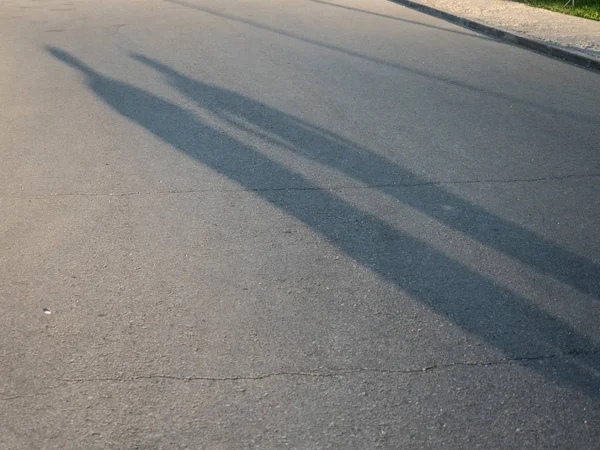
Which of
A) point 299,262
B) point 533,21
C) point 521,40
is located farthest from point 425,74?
point 299,262

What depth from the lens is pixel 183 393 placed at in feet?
13.2

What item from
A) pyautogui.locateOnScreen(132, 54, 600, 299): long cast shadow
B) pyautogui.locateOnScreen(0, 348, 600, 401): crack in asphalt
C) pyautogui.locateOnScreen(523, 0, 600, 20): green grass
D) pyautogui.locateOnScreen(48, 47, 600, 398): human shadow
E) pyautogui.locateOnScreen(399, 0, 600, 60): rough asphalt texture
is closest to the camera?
pyautogui.locateOnScreen(0, 348, 600, 401): crack in asphalt

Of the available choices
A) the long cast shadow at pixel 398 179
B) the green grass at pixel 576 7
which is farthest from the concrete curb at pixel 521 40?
the long cast shadow at pixel 398 179

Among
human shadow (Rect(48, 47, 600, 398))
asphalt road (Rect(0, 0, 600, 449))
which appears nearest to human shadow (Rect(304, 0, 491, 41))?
asphalt road (Rect(0, 0, 600, 449))

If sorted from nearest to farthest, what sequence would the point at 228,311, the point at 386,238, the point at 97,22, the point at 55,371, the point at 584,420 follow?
the point at 584,420, the point at 55,371, the point at 228,311, the point at 386,238, the point at 97,22

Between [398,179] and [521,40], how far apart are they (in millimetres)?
8293

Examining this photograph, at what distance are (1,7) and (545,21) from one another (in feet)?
41.7

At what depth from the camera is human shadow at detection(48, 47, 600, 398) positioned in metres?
4.49

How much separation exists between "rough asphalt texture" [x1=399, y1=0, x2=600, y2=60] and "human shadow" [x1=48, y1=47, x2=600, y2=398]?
6.91 m

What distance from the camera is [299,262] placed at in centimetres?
554

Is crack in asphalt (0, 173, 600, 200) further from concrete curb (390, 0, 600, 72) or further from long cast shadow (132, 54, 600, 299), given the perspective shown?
concrete curb (390, 0, 600, 72)

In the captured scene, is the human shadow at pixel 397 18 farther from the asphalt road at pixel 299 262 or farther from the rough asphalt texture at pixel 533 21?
the asphalt road at pixel 299 262

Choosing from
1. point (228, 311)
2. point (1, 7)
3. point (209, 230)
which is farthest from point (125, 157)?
point (1, 7)

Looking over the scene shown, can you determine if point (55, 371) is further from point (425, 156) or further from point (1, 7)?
point (1, 7)
